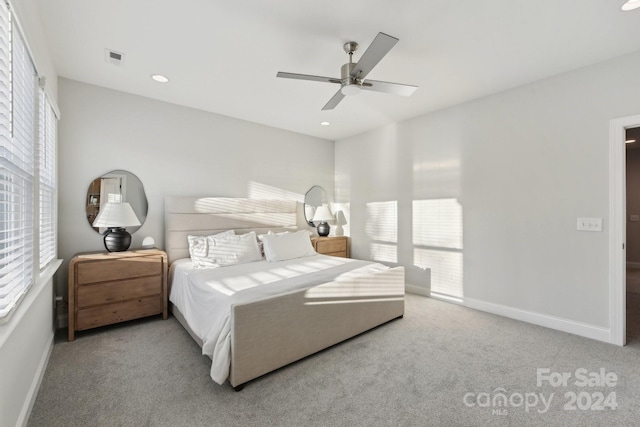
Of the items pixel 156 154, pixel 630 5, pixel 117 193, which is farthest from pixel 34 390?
pixel 630 5

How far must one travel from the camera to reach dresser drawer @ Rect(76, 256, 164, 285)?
280cm

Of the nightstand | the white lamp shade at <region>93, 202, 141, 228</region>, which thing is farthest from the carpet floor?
the nightstand

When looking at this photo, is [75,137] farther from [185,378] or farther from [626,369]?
[626,369]

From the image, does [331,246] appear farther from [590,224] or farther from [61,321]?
[61,321]

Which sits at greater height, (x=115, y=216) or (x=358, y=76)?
(x=358, y=76)

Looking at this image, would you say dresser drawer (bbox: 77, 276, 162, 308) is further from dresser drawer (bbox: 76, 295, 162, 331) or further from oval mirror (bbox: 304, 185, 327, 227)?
oval mirror (bbox: 304, 185, 327, 227)

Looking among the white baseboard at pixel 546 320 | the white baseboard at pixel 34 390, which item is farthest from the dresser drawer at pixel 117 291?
the white baseboard at pixel 546 320

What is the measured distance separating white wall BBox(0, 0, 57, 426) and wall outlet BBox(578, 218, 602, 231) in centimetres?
428

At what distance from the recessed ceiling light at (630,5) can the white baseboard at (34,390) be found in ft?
14.9

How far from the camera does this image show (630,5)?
1972 mm

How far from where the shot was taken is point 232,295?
2207mm

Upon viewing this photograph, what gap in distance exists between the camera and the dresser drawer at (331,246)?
4742 mm

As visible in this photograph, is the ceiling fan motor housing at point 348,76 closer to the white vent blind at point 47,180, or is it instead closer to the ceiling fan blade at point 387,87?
the ceiling fan blade at point 387,87

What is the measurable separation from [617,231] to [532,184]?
2.65 feet
